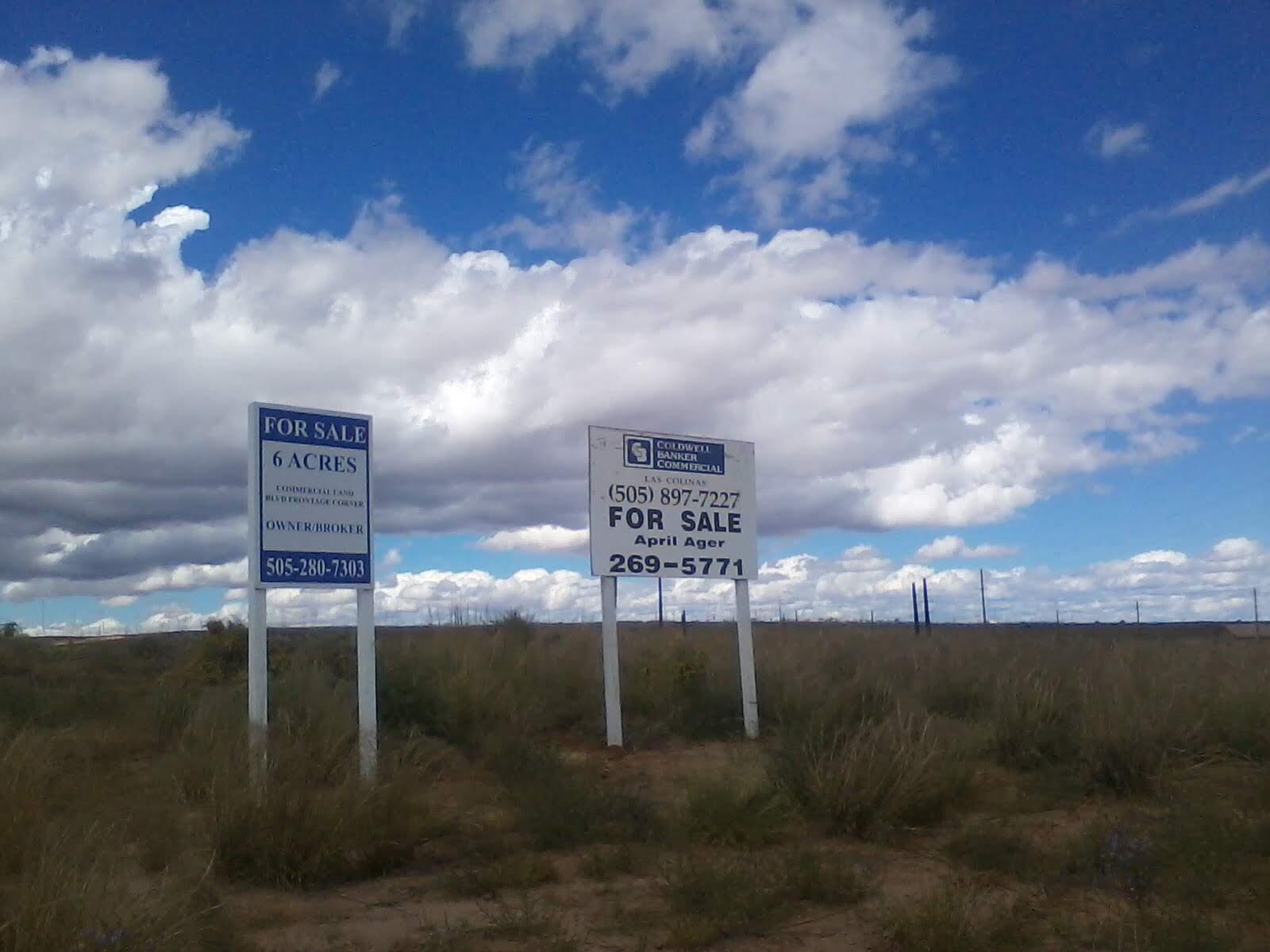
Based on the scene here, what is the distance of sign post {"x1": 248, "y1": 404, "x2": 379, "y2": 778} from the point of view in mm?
10727

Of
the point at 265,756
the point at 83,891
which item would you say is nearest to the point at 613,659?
the point at 265,756

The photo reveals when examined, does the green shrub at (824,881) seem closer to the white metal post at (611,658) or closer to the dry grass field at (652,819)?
the dry grass field at (652,819)

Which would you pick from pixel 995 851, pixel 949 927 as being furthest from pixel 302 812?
pixel 995 851

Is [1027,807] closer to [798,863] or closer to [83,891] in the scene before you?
[798,863]

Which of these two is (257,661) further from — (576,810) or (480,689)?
(480,689)

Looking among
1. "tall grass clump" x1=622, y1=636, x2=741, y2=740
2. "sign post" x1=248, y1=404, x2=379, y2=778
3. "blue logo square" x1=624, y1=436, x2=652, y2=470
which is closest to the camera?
"sign post" x1=248, y1=404, x2=379, y2=778

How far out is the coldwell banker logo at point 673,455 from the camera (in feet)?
49.0

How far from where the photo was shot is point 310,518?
11117mm

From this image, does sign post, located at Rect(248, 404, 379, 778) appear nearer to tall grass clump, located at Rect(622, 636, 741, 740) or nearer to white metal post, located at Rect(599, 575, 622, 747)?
white metal post, located at Rect(599, 575, 622, 747)

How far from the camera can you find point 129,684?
65.1 ft

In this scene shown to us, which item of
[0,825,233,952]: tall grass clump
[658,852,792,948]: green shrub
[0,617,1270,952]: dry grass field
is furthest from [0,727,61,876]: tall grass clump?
[658,852,792,948]: green shrub

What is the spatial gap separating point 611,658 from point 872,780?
5.25 m

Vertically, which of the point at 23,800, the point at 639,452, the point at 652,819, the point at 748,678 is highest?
the point at 639,452

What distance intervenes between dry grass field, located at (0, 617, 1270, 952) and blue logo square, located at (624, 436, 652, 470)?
327cm
